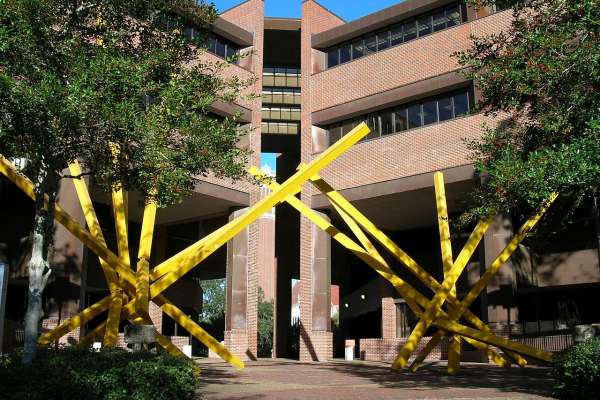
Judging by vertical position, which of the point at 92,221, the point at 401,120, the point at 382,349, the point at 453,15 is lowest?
the point at 382,349

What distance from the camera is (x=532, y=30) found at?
1370 centimetres

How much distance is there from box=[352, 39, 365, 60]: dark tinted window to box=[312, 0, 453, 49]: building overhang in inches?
13.6

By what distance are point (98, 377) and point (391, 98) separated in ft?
72.3

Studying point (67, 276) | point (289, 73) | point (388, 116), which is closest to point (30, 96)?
point (67, 276)

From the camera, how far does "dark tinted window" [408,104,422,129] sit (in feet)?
94.2

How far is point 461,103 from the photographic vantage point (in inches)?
1088

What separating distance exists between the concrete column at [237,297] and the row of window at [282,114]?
40.8 feet

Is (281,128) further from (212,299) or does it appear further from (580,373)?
(212,299)

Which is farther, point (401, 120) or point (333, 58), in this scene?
point (333, 58)

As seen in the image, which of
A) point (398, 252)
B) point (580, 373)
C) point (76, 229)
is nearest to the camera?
point (580, 373)

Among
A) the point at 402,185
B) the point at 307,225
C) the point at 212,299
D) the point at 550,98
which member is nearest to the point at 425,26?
the point at 402,185

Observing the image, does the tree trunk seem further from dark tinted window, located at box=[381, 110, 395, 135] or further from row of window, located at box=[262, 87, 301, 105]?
row of window, located at box=[262, 87, 301, 105]

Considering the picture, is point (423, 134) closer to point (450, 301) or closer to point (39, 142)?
point (450, 301)

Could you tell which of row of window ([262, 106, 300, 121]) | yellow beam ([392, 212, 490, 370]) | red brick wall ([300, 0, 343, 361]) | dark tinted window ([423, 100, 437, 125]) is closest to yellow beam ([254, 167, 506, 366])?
yellow beam ([392, 212, 490, 370])
